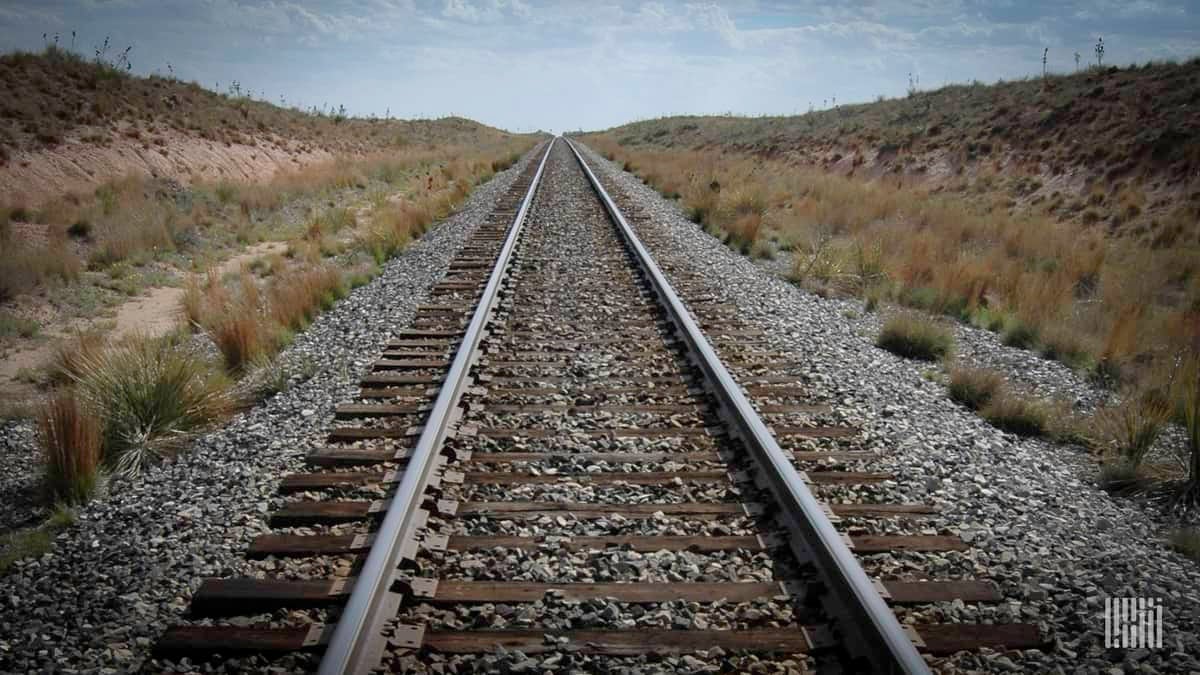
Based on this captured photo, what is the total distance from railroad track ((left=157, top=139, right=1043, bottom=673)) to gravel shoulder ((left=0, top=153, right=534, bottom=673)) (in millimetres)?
160

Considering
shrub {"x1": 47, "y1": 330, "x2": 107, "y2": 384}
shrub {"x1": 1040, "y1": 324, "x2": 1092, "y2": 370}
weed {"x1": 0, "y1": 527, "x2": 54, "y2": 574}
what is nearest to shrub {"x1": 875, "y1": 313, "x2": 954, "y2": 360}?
shrub {"x1": 1040, "y1": 324, "x2": 1092, "y2": 370}

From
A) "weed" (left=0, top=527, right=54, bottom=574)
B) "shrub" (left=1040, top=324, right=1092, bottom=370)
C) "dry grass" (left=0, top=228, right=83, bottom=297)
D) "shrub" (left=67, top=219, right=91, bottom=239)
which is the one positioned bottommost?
"weed" (left=0, top=527, right=54, bottom=574)

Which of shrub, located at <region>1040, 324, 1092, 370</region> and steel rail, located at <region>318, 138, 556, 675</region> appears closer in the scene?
steel rail, located at <region>318, 138, 556, 675</region>

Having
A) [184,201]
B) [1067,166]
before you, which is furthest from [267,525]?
[1067,166]

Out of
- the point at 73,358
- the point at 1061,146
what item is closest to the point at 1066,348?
the point at 73,358

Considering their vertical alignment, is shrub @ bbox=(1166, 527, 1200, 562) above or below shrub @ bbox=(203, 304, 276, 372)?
below

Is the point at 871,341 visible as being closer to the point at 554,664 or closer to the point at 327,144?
the point at 554,664

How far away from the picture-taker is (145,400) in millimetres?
4750

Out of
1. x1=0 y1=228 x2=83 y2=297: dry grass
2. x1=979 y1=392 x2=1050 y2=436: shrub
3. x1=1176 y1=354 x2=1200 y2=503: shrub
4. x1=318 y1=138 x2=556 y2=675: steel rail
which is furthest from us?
x1=0 y1=228 x2=83 y2=297: dry grass

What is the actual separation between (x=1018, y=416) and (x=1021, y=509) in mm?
1579

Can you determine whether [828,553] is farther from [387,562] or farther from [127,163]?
[127,163]

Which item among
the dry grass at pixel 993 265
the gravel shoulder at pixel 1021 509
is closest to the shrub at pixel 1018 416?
the gravel shoulder at pixel 1021 509

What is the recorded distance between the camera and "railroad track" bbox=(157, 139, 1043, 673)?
2.66 meters

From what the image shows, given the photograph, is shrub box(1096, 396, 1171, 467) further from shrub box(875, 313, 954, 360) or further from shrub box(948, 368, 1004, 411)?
shrub box(875, 313, 954, 360)
